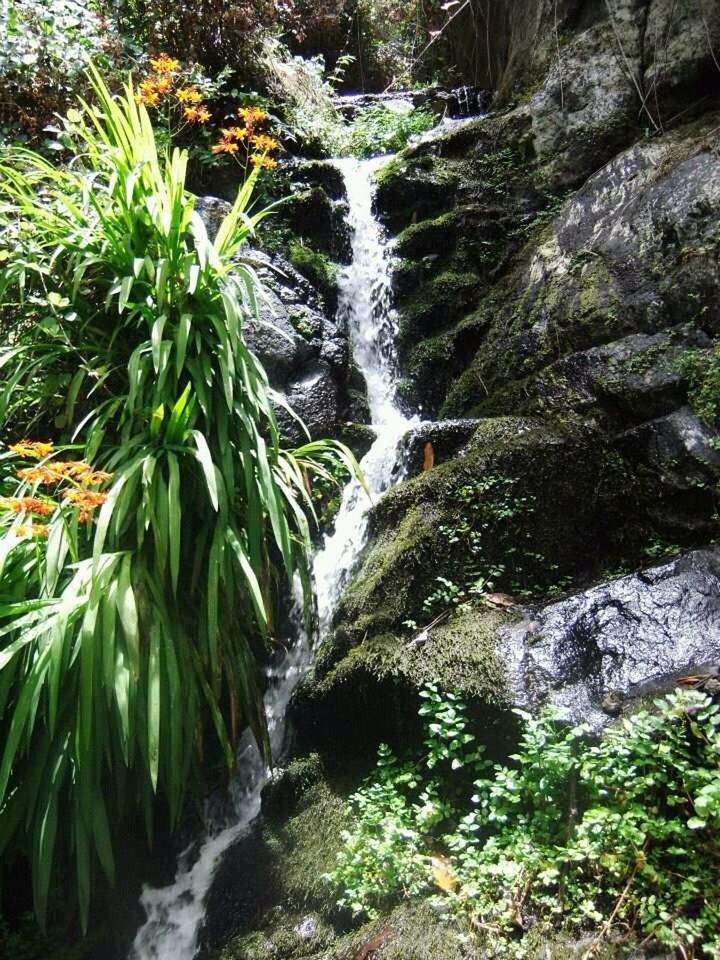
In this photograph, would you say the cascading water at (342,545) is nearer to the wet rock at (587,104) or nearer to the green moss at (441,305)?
the green moss at (441,305)

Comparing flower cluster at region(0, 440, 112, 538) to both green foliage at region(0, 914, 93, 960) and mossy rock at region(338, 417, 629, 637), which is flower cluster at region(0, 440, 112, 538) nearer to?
mossy rock at region(338, 417, 629, 637)

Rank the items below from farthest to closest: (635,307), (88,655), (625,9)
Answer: (625,9) < (635,307) < (88,655)

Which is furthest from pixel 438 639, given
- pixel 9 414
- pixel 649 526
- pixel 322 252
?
pixel 322 252

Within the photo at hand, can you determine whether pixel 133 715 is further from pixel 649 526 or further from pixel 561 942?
pixel 649 526

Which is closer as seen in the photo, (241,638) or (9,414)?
(241,638)

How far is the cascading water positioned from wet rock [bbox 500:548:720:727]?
1.21 m

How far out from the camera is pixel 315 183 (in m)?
5.73

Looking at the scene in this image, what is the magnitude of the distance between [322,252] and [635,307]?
2669 millimetres

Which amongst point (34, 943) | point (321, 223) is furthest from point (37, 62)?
point (34, 943)

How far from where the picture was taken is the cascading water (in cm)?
264

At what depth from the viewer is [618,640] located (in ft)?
7.76

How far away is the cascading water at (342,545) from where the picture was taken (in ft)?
8.66

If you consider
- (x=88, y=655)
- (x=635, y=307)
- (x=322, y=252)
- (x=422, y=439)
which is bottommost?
(x=88, y=655)

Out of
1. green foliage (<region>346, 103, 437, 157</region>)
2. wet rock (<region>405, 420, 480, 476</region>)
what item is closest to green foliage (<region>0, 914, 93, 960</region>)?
wet rock (<region>405, 420, 480, 476</region>)
